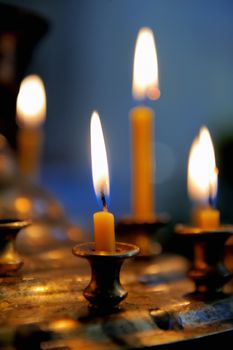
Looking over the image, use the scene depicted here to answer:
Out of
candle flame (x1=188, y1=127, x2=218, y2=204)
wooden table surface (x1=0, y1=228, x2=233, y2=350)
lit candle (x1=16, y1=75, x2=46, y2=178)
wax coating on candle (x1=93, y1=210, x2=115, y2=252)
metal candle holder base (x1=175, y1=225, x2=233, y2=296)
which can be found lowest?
wooden table surface (x1=0, y1=228, x2=233, y2=350)

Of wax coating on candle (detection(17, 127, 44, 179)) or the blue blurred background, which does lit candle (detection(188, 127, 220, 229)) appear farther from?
the blue blurred background

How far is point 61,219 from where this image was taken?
0.78m

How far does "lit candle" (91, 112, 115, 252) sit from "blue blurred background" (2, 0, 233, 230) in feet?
2.35

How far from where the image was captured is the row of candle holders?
41 cm

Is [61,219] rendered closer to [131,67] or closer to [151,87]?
[151,87]

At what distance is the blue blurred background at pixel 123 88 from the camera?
4.00 feet

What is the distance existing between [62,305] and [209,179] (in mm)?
232

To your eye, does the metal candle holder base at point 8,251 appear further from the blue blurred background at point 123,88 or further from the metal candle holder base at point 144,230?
the blue blurred background at point 123,88

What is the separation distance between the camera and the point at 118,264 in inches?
16.1

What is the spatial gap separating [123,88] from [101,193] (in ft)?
3.15

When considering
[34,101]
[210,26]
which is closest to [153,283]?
[34,101]

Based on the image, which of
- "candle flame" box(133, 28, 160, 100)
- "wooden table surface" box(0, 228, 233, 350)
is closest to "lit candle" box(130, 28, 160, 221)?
"candle flame" box(133, 28, 160, 100)

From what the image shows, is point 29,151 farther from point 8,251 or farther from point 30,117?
point 8,251

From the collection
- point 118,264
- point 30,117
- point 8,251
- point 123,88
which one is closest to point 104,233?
point 118,264
